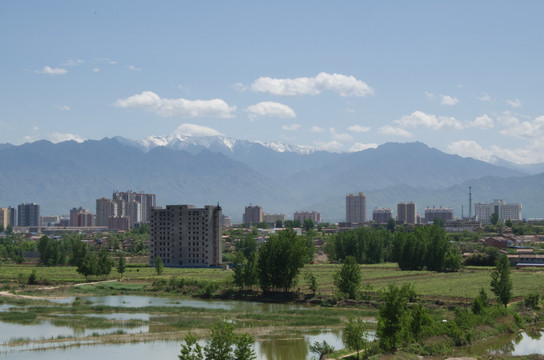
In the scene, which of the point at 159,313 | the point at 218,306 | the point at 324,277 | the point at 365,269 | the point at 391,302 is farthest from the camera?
the point at 365,269

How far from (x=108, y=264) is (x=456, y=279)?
3921cm

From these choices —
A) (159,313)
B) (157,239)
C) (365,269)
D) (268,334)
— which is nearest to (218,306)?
(159,313)

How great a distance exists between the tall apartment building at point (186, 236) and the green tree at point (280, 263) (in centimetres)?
4293

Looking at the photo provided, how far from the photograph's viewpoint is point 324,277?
7944 centimetres

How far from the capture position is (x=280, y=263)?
63625 mm

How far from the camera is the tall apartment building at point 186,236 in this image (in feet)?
352

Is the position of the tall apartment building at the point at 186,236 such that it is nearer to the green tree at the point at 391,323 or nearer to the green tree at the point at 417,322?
the green tree at the point at 417,322

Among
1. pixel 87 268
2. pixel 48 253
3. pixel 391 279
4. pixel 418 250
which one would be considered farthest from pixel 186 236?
pixel 391 279

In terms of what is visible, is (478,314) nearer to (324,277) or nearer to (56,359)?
(56,359)

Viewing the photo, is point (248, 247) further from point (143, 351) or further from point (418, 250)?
point (143, 351)

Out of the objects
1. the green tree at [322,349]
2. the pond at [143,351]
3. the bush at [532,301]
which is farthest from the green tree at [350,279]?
the green tree at [322,349]

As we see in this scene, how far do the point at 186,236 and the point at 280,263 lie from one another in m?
47.0

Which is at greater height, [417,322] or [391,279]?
[417,322]

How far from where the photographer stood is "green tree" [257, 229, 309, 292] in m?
63.5
